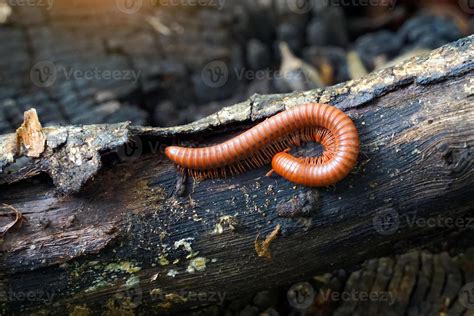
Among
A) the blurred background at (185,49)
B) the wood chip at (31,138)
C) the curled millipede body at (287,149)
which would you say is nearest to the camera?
the curled millipede body at (287,149)

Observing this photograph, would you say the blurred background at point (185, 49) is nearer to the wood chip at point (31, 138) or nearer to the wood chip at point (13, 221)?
the wood chip at point (31, 138)

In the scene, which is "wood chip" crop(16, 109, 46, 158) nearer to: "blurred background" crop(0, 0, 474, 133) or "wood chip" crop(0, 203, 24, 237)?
"wood chip" crop(0, 203, 24, 237)

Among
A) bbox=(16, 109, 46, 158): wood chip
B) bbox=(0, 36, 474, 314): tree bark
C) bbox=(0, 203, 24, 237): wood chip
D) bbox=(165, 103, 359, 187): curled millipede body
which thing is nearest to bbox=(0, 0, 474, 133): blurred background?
bbox=(16, 109, 46, 158): wood chip

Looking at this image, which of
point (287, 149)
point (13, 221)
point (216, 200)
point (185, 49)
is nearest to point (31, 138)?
point (13, 221)

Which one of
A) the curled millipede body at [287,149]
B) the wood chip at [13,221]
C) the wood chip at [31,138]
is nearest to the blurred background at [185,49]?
the wood chip at [31,138]

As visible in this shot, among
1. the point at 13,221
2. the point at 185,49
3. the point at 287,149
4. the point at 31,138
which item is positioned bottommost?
the point at 13,221

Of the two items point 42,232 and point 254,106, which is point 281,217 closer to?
point 254,106

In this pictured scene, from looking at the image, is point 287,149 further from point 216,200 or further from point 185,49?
point 185,49
